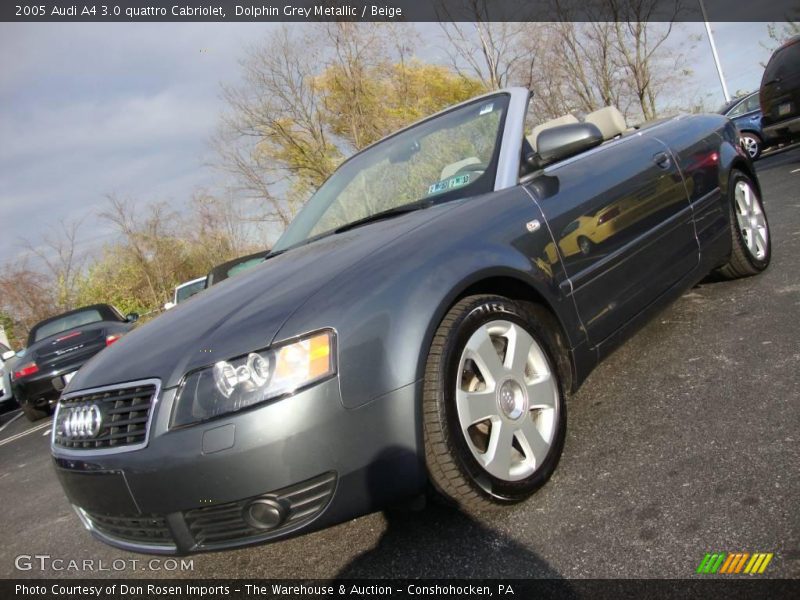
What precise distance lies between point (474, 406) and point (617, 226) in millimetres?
1322

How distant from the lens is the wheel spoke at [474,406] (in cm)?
201

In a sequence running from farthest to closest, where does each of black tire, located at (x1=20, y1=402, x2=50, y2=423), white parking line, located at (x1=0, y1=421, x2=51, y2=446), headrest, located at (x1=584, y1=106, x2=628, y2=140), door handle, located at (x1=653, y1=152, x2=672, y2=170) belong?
black tire, located at (x1=20, y1=402, x2=50, y2=423), white parking line, located at (x1=0, y1=421, x2=51, y2=446), headrest, located at (x1=584, y1=106, x2=628, y2=140), door handle, located at (x1=653, y1=152, x2=672, y2=170)

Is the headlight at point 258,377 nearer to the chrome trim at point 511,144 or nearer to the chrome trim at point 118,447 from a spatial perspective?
the chrome trim at point 118,447

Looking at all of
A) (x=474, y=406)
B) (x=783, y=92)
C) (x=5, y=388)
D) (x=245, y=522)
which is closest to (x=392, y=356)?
(x=474, y=406)

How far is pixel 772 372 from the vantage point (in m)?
2.69

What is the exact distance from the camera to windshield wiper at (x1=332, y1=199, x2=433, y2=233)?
8.84 feet

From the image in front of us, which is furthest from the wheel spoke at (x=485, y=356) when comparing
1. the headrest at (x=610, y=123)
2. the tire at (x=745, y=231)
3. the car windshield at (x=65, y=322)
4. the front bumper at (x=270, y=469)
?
the car windshield at (x=65, y=322)

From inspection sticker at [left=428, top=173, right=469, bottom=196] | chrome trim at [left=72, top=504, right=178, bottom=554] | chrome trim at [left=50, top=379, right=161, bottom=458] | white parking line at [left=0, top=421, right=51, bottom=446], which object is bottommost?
white parking line at [left=0, top=421, right=51, bottom=446]

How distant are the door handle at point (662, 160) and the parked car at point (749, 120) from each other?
1145cm

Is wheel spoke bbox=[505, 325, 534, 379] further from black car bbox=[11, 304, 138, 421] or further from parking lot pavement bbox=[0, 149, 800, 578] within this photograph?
black car bbox=[11, 304, 138, 421]

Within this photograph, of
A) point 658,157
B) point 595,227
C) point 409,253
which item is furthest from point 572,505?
point 658,157

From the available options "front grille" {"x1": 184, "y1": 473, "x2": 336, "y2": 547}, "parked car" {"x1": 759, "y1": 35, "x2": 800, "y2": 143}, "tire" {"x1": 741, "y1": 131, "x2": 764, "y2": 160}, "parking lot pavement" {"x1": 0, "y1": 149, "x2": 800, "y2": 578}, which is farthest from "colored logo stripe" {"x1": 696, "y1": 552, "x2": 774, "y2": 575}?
"tire" {"x1": 741, "y1": 131, "x2": 764, "y2": 160}

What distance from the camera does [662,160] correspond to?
3328 millimetres

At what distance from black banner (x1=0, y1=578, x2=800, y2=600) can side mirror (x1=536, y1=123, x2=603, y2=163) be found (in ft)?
5.57
